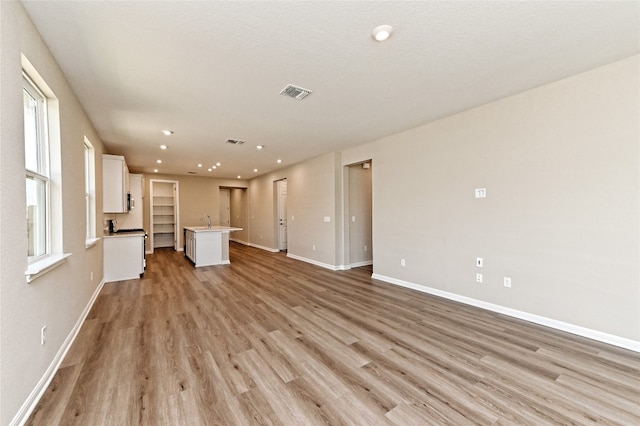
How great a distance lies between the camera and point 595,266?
2.63 meters

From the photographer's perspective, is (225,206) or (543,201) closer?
(543,201)

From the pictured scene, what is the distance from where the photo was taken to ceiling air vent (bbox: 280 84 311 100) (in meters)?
2.89

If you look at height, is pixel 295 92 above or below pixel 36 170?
above

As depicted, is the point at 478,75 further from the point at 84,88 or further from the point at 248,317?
the point at 84,88

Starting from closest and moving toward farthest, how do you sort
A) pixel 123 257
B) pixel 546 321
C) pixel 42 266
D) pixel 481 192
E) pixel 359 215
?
1. pixel 42 266
2. pixel 546 321
3. pixel 481 192
4. pixel 123 257
5. pixel 359 215

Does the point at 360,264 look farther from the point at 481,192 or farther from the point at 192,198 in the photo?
the point at 192,198

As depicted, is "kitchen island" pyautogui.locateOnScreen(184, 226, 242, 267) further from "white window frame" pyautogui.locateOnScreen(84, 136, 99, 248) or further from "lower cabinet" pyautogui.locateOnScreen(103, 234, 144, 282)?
"white window frame" pyautogui.locateOnScreen(84, 136, 99, 248)

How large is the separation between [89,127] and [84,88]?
1.20 meters

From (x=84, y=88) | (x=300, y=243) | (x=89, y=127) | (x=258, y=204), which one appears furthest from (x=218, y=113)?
(x=258, y=204)

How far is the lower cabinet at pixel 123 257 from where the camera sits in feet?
16.4

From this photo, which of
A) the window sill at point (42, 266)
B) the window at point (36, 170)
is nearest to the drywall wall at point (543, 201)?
the window sill at point (42, 266)

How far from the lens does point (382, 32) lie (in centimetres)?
199

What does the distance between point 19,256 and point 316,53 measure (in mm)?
2569

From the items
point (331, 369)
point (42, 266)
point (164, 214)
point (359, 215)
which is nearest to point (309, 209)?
point (359, 215)
